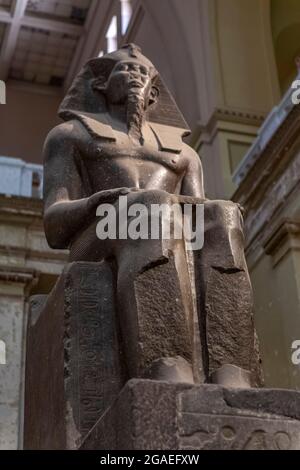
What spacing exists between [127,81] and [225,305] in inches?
53.5

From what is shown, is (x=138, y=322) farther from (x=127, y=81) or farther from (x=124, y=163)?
(x=127, y=81)

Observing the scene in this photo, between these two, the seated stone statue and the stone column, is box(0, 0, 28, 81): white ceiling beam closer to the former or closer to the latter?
the stone column

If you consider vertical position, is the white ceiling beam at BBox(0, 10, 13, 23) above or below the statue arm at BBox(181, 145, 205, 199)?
above

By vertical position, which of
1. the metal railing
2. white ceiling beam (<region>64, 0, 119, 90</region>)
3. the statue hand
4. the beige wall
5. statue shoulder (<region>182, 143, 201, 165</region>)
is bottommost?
the statue hand

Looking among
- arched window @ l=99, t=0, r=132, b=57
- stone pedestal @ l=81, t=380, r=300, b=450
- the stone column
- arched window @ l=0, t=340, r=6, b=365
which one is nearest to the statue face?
stone pedestal @ l=81, t=380, r=300, b=450

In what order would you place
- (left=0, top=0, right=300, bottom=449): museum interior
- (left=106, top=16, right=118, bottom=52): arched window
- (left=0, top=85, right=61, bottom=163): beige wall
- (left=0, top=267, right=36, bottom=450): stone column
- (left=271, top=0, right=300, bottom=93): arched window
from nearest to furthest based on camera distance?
(left=0, top=267, right=36, bottom=450): stone column → (left=0, top=0, right=300, bottom=449): museum interior → (left=271, top=0, right=300, bottom=93): arched window → (left=106, top=16, right=118, bottom=52): arched window → (left=0, top=85, right=61, bottom=163): beige wall

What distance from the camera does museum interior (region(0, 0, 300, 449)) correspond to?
350 inches

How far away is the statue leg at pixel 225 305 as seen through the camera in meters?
2.96

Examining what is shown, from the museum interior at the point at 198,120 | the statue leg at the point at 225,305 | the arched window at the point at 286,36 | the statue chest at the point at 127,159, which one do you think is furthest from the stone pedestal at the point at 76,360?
the arched window at the point at 286,36

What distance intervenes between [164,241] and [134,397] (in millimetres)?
721

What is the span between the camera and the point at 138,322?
286 centimetres

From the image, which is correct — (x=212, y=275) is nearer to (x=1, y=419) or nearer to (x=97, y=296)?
(x=97, y=296)

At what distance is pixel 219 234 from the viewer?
10.5 ft

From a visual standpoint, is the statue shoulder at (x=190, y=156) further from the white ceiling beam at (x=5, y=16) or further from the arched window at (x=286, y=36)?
the white ceiling beam at (x=5, y=16)
